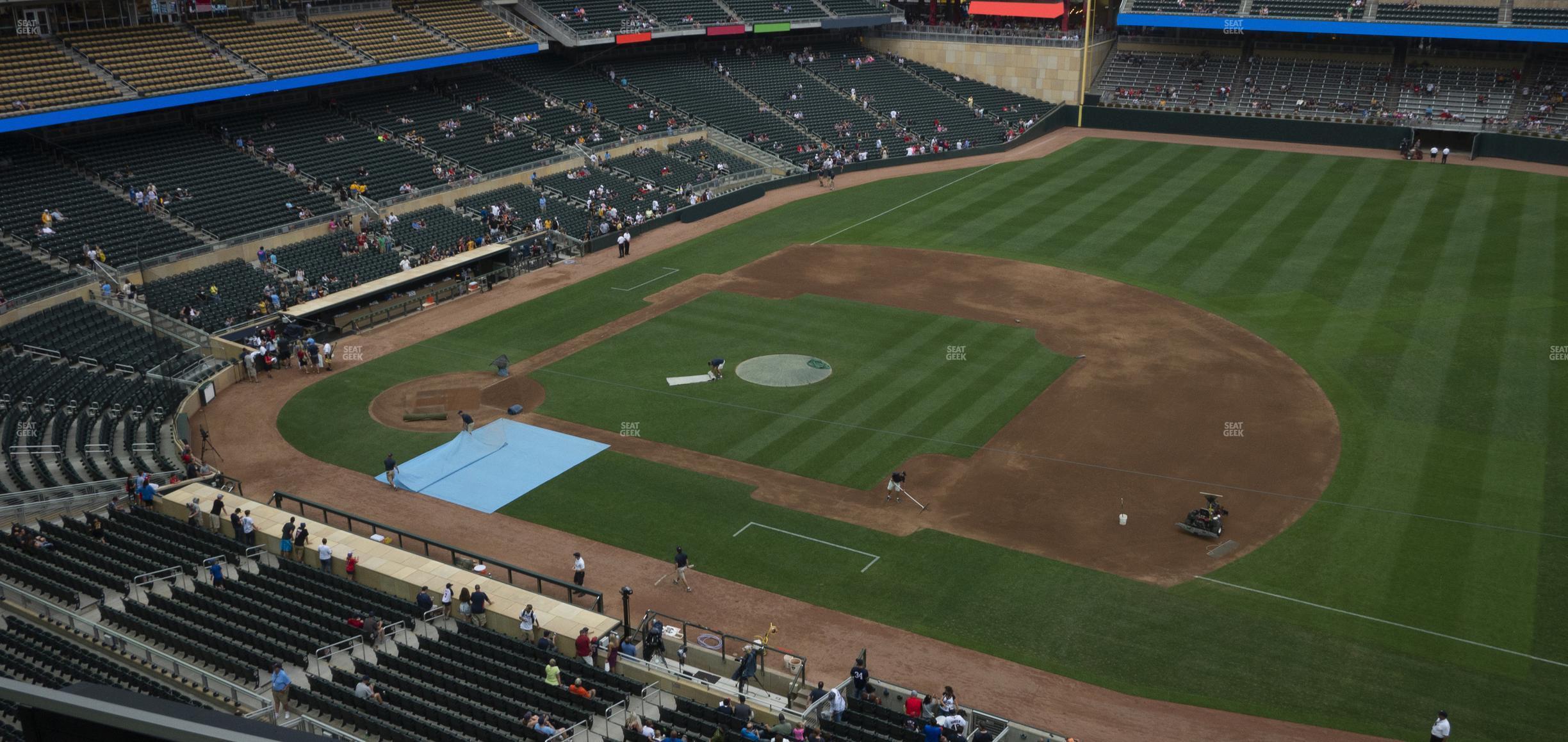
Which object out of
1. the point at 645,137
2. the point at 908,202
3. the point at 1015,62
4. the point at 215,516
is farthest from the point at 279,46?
the point at 1015,62

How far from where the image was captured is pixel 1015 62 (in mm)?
84062

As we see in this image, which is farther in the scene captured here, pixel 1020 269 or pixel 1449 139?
pixel 1449 139

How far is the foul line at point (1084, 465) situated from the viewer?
1188 inches

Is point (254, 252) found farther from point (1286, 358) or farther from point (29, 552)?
point (1286, 358)

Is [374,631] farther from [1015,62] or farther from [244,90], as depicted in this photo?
[1015,62]

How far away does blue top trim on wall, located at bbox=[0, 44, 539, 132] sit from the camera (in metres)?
44.8

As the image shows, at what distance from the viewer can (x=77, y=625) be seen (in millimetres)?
23891

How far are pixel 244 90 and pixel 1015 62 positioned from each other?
5329 centimetres

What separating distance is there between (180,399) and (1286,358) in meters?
38.4

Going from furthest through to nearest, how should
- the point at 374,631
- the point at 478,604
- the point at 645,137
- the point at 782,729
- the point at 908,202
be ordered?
the point at 645,137, the point at 908,202, the point at 478,604, the point at 374,631, the point at 782,729

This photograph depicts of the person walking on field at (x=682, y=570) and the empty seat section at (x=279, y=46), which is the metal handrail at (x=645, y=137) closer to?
the empty seat section at (x=279, y=46)

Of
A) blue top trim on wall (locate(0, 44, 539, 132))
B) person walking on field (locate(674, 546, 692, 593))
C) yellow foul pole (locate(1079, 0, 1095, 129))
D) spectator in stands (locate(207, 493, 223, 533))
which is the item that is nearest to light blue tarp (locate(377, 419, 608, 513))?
spectator in stands (locate(207, 493, 223, 533))

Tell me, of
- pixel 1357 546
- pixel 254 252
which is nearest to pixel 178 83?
pixel 254 252

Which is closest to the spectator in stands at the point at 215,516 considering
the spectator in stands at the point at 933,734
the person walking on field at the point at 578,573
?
the person walking on field at the point at 578,573
